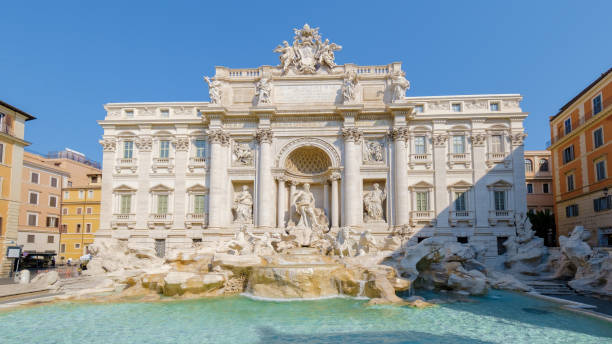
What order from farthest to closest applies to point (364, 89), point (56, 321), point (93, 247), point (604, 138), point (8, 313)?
point (364, 89) → point (604, 138) → point (93, 247) → point (8, 313) → point (56, 321)

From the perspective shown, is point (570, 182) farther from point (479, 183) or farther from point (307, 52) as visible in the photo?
point (307, 52)

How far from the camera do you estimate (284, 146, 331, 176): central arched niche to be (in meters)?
28.8

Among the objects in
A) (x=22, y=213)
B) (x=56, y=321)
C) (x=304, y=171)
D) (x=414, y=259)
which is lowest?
(x=56, y=321)

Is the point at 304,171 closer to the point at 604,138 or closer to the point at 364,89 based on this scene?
the point at 364,89

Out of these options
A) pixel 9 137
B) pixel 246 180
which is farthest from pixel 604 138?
pixel 9 137

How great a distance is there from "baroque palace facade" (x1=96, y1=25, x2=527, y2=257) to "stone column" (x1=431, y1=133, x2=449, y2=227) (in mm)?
68

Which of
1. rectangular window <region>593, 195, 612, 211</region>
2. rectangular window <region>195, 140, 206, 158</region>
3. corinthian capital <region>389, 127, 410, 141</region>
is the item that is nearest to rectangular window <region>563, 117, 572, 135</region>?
rectangular window <region>593, 195, 612, 211</region>

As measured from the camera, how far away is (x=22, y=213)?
3766cm

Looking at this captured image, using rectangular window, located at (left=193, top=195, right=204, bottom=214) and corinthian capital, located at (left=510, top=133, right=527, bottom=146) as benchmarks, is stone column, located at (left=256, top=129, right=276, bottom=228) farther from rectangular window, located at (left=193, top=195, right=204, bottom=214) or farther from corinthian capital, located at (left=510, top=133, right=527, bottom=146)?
corinthian capital, located at (left=510, top=133, right=527, bottom=146)

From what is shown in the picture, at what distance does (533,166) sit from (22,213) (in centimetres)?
5175

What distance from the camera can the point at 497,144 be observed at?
28156 millimetres

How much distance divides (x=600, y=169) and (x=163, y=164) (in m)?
29.7

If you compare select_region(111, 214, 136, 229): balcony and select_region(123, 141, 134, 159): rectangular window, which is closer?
select_region(111, 214, 136, 229): balcony

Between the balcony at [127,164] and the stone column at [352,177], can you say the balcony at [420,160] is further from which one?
the balcony at [127,164]
